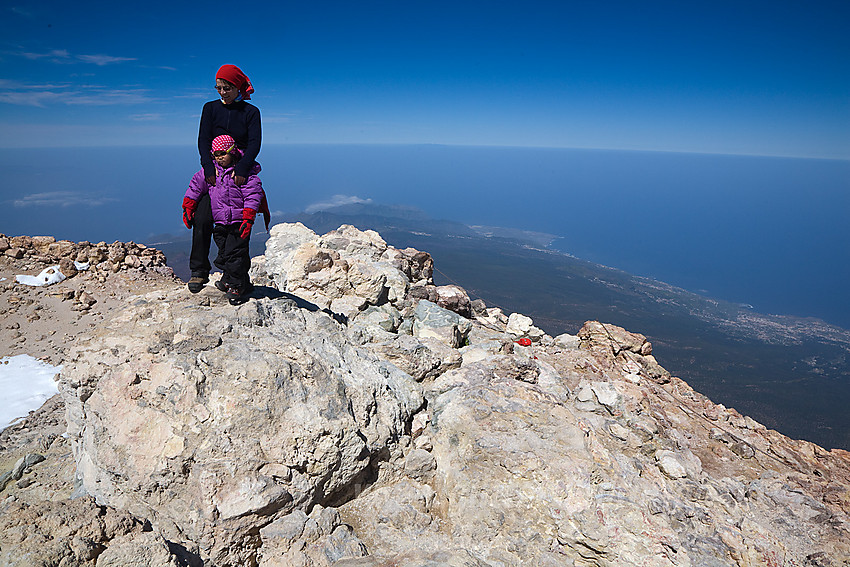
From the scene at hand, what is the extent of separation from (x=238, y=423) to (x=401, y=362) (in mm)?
3095

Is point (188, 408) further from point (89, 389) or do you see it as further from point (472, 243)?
point (472, 243)

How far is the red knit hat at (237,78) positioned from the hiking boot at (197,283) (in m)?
3.03

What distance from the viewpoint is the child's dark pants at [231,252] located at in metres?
6.02

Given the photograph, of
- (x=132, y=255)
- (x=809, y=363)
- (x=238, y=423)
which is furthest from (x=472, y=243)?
(x=238, y=423)

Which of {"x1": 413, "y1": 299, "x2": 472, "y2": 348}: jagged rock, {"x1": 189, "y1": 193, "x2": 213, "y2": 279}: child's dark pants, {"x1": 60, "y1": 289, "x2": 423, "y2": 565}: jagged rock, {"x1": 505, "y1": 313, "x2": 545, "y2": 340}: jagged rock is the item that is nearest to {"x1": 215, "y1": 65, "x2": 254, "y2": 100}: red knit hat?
{"x1": 189, "y1": 193, "x2": 213, "y2": 279}: child's dark pants

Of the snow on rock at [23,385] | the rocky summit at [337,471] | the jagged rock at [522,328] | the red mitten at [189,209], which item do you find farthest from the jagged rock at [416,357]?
the snow on rock at [23,385]

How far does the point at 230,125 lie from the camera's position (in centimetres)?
565

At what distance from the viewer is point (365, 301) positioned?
10.6 meters

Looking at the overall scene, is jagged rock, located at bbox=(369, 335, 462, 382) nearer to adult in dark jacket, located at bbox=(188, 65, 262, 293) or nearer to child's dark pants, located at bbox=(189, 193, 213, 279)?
child's dark pants, located at bbox=(189, 193, 213, 279)

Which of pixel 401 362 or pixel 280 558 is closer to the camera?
pixel 280 558

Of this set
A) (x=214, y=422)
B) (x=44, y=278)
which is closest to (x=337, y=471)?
(x=214, y=422)

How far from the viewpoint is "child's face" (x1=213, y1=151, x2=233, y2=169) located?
5.61 meters

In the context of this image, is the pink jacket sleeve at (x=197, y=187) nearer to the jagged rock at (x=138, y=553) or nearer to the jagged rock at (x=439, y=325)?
the jagged rock at (x=138, y=553)

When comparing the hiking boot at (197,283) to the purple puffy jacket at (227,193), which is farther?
the hiking boot at (197,283)
